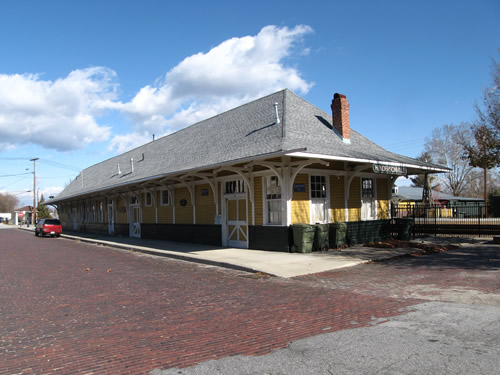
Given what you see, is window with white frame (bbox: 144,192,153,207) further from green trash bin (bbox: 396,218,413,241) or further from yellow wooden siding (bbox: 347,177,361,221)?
green trash bin (bbox: 396,218,413,241)

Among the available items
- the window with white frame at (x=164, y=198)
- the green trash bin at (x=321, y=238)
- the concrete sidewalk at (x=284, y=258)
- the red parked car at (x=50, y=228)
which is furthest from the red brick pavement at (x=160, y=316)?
the red parked car at (x=50, y=228)

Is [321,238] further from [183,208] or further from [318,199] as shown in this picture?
[183,208]

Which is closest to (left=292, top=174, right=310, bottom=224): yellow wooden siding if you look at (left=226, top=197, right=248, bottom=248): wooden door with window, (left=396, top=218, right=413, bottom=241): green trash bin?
(left=226, top=197, right=248, bottom=248): wooden door with window

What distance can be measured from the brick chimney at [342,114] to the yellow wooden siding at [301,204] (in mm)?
3589

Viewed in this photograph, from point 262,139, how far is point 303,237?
14.5 feet

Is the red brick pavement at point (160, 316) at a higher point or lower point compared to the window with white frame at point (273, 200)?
lower

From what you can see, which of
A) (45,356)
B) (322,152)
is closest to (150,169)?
(322,152)

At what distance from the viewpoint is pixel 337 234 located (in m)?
15.7

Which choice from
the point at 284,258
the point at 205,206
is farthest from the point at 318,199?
the point at 205,206

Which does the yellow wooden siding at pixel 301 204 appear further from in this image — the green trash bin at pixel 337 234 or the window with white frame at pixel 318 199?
the green trash bin at pixel 337 234

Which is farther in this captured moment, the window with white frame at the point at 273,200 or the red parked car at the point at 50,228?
the red parked car at the point at 50,228

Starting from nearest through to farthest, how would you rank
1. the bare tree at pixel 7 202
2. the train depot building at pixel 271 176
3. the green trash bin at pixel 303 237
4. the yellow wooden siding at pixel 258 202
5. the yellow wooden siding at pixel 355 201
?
the green trash bin at pixel 303 237
the train depot building at pixel 271 176
the yellow wooden siding at pixel 258 202
the yellow wooden siding at pixel 355 201
the bare tree at pixel 7 202

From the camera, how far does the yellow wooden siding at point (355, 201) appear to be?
17.5 m

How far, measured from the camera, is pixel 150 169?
25.0m
